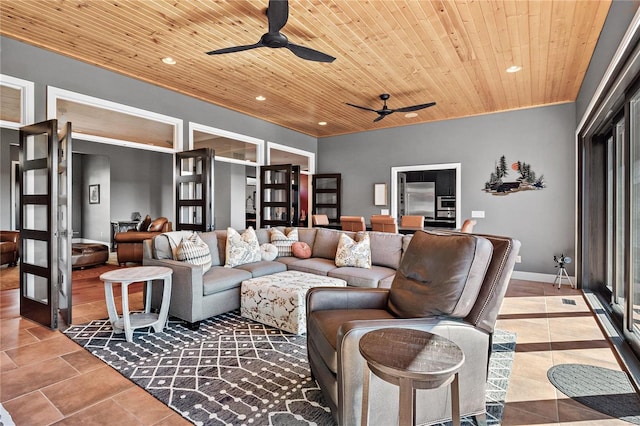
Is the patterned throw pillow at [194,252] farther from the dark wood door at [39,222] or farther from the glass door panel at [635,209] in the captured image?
the glass door panel at [635,209]

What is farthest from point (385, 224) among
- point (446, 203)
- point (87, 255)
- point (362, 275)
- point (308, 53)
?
point (87, 255)

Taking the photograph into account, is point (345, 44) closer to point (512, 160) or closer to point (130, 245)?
point (512, 160)

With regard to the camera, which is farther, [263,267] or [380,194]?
[380,194]

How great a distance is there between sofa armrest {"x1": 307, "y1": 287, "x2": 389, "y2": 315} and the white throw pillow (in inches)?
89.3

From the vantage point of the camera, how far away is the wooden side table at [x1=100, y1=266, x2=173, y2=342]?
9.34ft

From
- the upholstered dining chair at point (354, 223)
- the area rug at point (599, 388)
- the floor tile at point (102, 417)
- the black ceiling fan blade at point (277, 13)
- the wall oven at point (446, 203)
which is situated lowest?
the area rug at point (599, 388)

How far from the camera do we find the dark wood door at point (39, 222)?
314 centimetres

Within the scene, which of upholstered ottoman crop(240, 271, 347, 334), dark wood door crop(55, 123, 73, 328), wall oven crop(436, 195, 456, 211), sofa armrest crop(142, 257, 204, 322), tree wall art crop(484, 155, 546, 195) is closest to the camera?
upholstered ottoman crop(240, 271, 347, 334)

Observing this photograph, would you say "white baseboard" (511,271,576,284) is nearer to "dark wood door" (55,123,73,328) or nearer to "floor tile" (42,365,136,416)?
Answer: "floor tile" (42,365,136,416)

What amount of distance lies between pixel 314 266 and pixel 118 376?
2321 mm

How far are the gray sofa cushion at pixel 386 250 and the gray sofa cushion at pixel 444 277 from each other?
2020 mm

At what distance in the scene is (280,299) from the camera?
309 centimetres

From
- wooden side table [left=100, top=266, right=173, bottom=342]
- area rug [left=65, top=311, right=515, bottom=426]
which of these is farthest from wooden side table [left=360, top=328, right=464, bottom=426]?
wooden side table [left=100, top=266, right=173, bottom=342]

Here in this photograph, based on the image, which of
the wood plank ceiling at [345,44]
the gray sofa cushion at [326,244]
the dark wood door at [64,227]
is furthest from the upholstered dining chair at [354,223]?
the dark wood door at [64,227]
